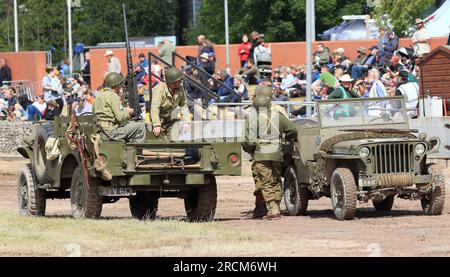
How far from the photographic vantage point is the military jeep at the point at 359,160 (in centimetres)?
1866

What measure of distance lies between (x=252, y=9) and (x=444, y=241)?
50.3 metres

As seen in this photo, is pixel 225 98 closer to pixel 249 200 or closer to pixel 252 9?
pixel 249 200

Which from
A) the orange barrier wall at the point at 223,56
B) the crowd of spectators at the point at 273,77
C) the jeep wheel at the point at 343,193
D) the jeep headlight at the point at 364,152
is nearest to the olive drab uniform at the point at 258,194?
the jeep wheel at the point at 343,193

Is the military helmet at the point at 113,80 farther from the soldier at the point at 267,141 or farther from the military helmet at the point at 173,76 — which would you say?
the soldier at the point at 267,141

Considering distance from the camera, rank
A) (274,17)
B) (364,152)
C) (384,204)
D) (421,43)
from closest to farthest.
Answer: (364,152)
(384,204)
(421,43)
(274,17)

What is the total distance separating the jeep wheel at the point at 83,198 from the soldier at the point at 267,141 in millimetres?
2222

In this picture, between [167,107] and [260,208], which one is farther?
[260,208]

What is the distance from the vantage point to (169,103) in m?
19.0

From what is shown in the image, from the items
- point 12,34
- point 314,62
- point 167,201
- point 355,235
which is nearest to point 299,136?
point 355,235

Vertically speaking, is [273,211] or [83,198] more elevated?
[83,198]

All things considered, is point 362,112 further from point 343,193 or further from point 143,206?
point 143,206

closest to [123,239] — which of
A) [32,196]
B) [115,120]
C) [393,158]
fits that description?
[115,120]

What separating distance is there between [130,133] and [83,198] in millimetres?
1071

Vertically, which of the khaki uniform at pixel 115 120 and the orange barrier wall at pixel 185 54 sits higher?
the orange barrier wall at pixel 185 54
